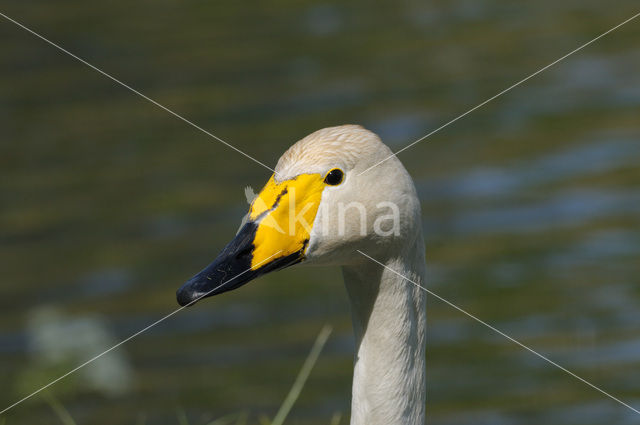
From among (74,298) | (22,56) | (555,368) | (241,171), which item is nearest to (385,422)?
(555,368)

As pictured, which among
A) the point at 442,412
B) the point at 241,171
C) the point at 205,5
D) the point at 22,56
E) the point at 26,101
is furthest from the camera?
the point at 205,5

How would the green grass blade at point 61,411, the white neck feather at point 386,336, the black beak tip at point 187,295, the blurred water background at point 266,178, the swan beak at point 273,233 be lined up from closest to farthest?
the black beak tip at point 187,295, the swan beak at point 273,233, the white neck feather at point 386,336, the green grass blade at point 61,411, the blurred water background at point 266,178

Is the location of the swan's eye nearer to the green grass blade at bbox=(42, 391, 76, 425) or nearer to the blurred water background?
the green grass blade at bbox=(42, 391, 76, 425)

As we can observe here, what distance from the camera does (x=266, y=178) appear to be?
9.61 meters

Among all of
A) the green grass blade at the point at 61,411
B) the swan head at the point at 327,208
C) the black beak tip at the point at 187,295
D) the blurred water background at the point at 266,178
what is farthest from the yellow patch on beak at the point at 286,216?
the blurred water background at the point at 266,178

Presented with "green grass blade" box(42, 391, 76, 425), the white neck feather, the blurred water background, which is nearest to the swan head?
the white neck feather

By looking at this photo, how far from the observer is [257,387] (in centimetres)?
728

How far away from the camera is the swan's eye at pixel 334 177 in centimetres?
376

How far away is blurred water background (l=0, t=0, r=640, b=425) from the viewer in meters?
7.26

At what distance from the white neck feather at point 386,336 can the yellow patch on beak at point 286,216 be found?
32cm

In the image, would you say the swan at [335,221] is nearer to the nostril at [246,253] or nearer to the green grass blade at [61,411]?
the nostril at [246,253]

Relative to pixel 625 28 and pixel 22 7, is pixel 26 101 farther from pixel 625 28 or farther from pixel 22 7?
pixel 625 28

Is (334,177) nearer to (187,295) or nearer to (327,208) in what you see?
(327,208)

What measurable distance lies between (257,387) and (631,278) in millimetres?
2982
